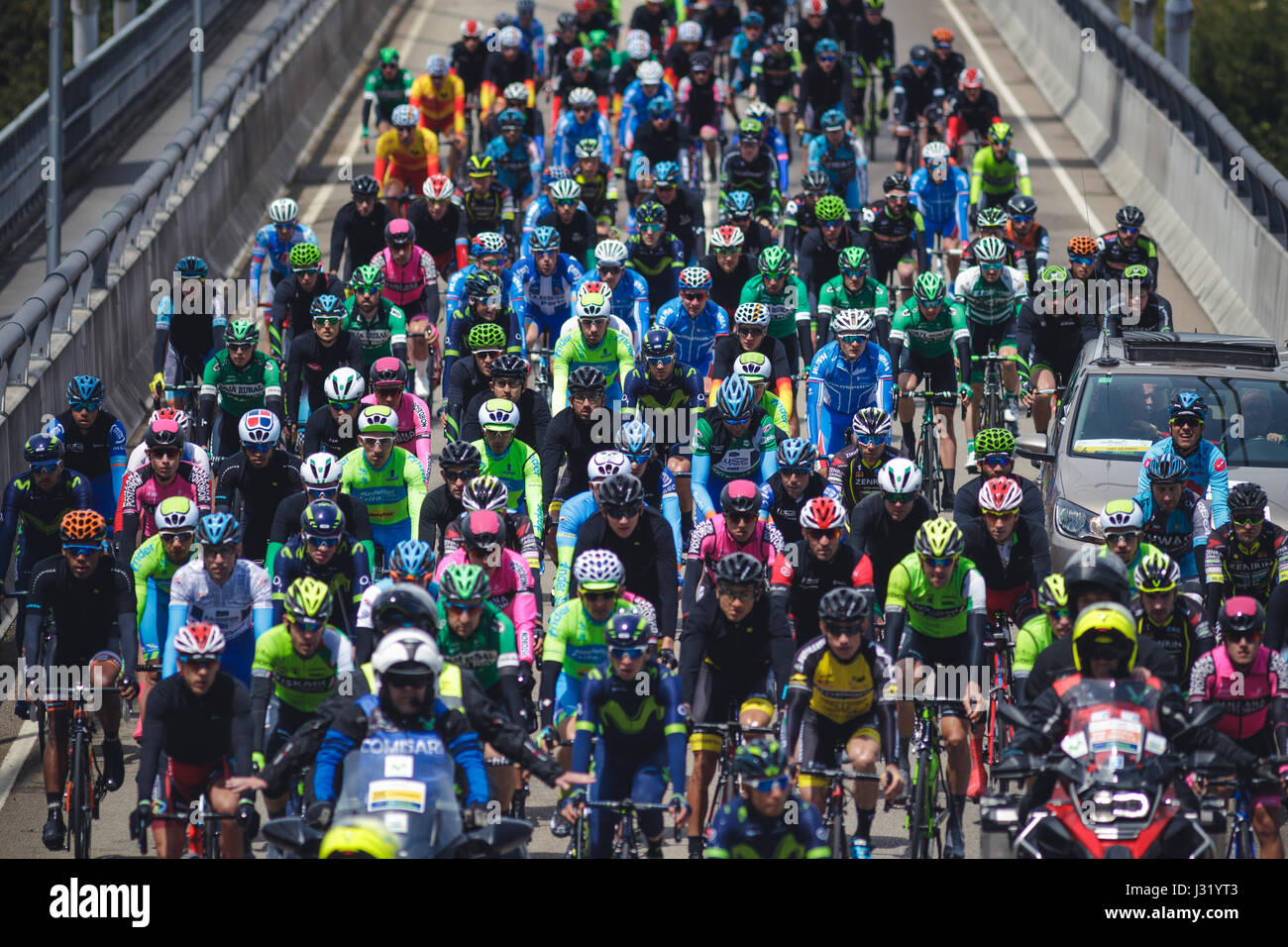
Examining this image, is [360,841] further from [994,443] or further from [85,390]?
[85,390]

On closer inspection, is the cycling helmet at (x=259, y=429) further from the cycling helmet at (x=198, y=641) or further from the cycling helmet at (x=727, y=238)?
the cycling helmet at (x=727, y=238)

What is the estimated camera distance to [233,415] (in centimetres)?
1789

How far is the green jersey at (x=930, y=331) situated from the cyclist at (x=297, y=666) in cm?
809

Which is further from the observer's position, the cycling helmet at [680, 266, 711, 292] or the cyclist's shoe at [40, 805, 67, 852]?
the cycling helmet at [680, 266, 711, 292]

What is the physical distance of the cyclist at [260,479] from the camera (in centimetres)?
1545

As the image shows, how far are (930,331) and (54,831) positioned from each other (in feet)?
30.9

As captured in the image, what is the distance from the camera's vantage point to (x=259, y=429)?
1541cm

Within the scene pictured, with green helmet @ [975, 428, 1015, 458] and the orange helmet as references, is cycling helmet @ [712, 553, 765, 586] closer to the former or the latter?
green helmet @ [975, 428, 1015, 458]

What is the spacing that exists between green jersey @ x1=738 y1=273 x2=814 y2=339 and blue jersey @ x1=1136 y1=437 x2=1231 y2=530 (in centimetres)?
515

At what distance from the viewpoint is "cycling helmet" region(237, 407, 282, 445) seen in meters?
15.4

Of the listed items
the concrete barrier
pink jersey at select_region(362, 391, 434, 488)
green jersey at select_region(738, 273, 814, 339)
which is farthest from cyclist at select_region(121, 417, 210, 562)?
the concrete barrier

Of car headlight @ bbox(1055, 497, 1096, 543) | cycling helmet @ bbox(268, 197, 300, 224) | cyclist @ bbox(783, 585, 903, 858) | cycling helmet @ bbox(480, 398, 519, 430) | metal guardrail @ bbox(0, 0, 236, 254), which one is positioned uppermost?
metal guardrail @ bbox(0, 0, 236, 254)

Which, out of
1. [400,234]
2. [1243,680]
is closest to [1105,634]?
[1243,680]
